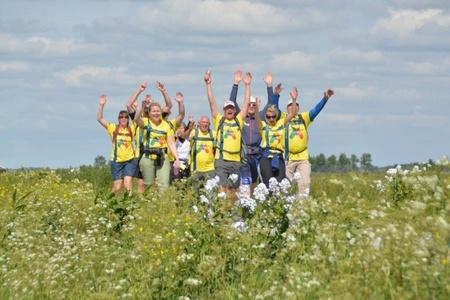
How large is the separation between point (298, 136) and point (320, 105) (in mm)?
609

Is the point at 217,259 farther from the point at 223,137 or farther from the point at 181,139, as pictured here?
the point at 181,139

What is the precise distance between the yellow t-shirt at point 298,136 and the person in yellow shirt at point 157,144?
6.21ft

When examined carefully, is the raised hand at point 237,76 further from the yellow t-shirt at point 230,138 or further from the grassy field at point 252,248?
the grassy field at point 252,248

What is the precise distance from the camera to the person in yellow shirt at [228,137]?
18266 millimetres

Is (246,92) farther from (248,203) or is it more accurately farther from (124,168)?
(248,203)

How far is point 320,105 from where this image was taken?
19234 mm

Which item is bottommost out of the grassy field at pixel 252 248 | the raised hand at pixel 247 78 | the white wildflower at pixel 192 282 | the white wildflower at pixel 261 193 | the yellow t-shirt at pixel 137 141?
the white wildflower at pixel 192 282

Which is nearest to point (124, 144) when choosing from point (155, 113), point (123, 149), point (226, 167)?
point (123, 149)

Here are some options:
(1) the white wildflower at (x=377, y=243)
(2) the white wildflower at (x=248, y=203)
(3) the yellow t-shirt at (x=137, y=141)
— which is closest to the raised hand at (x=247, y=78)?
(3) the yellow t-shirt at (x=137, y=141)

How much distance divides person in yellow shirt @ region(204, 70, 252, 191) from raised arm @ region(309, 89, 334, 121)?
1.19 m

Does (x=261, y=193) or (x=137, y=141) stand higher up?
(x=137, y=141)

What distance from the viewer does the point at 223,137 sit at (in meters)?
18.4

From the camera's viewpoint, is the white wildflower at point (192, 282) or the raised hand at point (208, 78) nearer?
→ the white wildflower at point (192, 282)

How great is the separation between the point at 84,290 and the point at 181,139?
1074 cm
